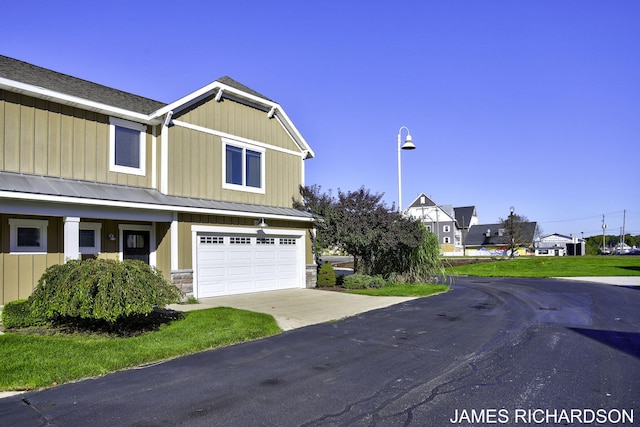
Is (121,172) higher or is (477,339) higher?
(121,172)

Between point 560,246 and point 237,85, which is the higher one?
point 237,85

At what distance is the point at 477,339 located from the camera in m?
8.45

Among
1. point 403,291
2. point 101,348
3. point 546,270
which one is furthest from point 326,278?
point 546,270

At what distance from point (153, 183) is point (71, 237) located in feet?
11.3

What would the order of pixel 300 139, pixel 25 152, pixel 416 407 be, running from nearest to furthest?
pixel 416 407
pixel 25 152
pixel 300 139

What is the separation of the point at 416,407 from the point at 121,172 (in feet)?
37.0

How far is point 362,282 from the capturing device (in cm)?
1775

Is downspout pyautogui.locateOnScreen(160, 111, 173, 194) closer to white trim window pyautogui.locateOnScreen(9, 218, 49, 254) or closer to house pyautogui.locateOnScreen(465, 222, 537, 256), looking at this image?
white trim window pyautogui.locateOnScreen(9, 218, 49, 254)

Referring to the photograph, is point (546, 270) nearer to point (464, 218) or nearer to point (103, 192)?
point (103, 192)

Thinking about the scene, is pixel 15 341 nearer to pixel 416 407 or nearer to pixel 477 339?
pixel 416 407

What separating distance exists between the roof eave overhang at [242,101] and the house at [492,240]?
182ft

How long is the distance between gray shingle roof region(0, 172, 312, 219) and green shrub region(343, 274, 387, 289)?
14.9 ft

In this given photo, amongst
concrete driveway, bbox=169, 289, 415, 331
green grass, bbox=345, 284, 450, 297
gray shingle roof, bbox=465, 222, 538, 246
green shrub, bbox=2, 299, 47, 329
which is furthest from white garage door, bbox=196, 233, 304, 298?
gray shingle roof, bbox=465, 222, 538, 246

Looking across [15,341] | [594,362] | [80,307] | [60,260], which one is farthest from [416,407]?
[60,260]
